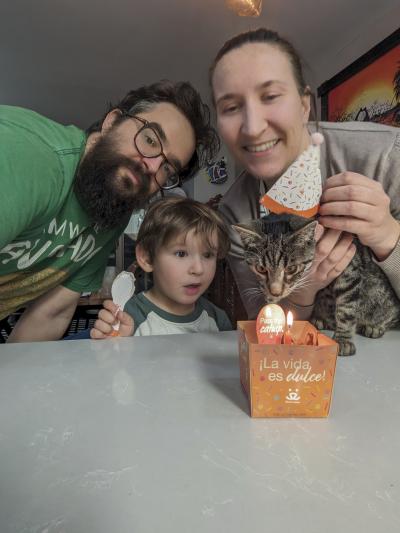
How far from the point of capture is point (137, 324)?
1132 millimetres

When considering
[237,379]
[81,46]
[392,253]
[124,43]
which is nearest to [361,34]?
[124,43]

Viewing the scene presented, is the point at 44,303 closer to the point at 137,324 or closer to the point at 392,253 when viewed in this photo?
the point at 137,324

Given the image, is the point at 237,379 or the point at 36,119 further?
the point at 36,119

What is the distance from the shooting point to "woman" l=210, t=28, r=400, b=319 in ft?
2.23

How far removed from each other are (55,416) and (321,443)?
1.08 ft

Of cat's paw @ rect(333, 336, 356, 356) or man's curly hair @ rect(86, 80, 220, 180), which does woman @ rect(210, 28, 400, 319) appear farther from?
man's curly hair @ rect(86, 80, 220, 180)

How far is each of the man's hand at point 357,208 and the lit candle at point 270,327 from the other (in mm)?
285

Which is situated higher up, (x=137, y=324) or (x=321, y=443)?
(x=321, y=443)

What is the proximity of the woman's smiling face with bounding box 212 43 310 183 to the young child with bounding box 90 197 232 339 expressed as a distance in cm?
37

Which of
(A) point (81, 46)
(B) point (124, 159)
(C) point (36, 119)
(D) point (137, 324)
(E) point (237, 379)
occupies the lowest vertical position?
(D) point (137, 324)

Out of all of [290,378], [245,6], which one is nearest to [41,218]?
[290,378]

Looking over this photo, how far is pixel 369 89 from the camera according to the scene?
2072mm

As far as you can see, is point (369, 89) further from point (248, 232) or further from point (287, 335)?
point (287, 335)

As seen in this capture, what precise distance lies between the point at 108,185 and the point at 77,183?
0.28 feet
